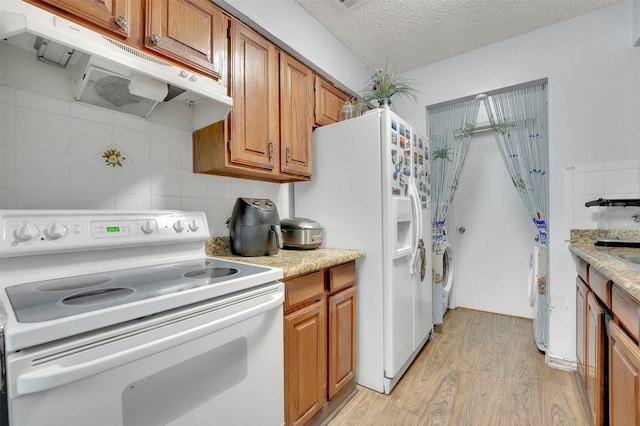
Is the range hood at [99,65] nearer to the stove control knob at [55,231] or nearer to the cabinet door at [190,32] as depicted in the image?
the cabinet door at [190,32]

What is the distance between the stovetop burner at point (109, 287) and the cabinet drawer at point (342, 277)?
0.52 meters

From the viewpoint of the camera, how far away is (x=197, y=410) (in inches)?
33.2

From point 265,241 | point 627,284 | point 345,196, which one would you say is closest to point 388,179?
point 345,196

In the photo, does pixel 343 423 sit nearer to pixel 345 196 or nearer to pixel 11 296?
pixel 345 196

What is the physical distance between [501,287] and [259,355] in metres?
2.92

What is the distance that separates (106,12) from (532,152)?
2.71 meters

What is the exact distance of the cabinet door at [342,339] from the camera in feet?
5.10

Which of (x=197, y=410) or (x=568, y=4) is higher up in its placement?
(x=568, y=4)

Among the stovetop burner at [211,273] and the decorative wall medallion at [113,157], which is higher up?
the decorative wall medallion at [113,157]

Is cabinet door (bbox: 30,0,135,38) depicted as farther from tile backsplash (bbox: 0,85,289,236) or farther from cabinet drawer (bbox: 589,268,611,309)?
cabinet drawer (bbox: 589,268,611,309)

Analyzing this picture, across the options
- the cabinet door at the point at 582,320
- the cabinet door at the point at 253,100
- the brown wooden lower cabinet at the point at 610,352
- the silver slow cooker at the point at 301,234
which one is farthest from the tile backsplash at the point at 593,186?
the cabinet door at the point at 253,100

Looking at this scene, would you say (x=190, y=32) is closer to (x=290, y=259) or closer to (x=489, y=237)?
(x=290, y=259)

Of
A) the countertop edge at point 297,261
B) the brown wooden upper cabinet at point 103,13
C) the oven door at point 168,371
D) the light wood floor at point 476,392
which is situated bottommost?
the light wood floor at point 476,392

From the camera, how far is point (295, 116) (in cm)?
186
